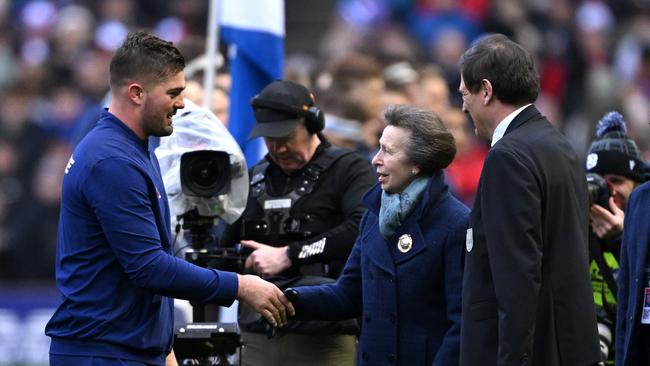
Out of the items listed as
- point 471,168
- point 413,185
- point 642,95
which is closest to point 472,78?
point 413,185

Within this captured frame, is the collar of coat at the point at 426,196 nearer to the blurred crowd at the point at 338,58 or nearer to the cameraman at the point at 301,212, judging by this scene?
the cameraman at the point at 301,212

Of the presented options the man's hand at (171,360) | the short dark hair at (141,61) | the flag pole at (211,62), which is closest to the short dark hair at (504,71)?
the short dark hair at (141,61)

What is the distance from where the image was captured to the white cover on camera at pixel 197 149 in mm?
7055

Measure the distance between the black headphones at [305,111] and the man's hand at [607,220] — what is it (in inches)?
59.0

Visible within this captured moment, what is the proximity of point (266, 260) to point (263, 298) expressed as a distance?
32.7 inches

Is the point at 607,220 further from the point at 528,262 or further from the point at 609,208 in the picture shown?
the point at 528,262

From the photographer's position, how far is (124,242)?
586 cm

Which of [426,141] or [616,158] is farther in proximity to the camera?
[616,158]

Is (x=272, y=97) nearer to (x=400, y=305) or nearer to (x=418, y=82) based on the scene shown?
(x=400, y=305)

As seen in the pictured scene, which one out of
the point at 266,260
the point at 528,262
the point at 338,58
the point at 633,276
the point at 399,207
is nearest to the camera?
the point at 528,262

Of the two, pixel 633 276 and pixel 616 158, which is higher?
pixel 616 158

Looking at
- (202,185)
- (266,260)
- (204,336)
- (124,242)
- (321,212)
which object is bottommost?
(204,336)

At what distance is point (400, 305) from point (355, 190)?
1130 millimetres

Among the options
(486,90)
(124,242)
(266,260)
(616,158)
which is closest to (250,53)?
(266,260)
